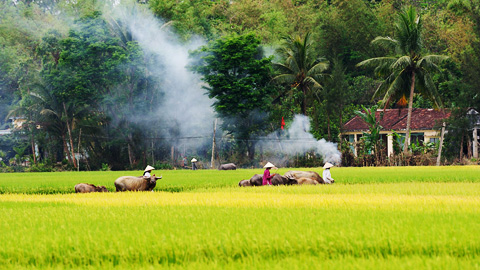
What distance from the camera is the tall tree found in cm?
3391

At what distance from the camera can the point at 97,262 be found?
5.77 meters

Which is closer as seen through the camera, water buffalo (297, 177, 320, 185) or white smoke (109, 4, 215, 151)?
water buffalo (297, 177, 320, 185)

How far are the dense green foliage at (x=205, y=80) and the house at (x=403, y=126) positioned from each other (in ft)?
2.98

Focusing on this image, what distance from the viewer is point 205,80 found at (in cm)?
3462

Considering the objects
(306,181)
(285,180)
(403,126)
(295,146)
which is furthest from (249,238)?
(403,126)

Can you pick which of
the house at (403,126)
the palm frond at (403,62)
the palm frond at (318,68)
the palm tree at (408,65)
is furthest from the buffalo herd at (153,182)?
the palm frond at (318,68)

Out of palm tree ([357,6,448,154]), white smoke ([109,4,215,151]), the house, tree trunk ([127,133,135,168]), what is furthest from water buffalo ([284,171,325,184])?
tree trunk ([127,133,135,168])

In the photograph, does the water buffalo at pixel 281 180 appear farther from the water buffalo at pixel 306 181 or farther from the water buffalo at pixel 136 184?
the water buffalo at pixel 136 184

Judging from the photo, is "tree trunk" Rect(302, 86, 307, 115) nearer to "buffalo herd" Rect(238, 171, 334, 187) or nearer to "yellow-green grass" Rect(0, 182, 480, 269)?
"buffalo herd" Rect(238, 171, 334, 187)

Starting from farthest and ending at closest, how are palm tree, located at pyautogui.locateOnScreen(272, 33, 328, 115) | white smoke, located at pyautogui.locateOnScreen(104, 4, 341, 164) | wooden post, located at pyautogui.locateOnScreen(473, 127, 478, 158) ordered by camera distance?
1. white smoke, located at pyautogui.locateOnScreen(104, 4, 341, 164)
2. palm tree, located at pyautogui.locateOnScreen(272, 33, 328, 115)
3. wooden post, located at pyautogui.locateOnScreen(473, 127, 478, 158)

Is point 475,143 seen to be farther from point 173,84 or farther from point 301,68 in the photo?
point 173,84

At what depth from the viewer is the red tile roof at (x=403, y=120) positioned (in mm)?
35875

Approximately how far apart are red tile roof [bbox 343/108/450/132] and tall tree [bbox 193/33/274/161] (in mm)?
6139

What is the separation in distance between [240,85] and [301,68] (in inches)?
182
